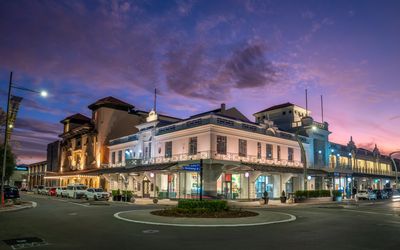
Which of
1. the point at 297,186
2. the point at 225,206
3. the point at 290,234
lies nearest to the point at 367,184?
the point at 297,186

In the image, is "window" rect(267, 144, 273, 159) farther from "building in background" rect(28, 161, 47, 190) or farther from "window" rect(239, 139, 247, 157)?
"building in background" rect(28, 161, 47, 190)

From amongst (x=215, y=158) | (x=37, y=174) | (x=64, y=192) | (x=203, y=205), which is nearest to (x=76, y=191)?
(x=64, y=192)

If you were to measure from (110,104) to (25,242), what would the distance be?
189ft

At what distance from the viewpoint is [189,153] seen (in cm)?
4269

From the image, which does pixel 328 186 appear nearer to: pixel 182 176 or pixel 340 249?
pixel 182 176

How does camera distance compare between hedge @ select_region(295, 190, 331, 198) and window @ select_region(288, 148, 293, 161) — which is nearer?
hedge @ select_region(295, 190, 331, 198)

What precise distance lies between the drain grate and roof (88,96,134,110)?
5637cm

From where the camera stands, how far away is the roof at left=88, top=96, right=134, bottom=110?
67.2m

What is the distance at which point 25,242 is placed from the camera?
38.5 feet

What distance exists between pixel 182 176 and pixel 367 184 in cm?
4970

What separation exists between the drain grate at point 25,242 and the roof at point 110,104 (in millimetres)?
56373

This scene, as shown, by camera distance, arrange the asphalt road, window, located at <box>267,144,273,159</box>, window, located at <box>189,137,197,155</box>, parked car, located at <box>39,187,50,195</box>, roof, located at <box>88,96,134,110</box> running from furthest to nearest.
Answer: roof, located at <box>88,96,134,110</box> < parked car, located at <box>39,187,50,195</box> < window, located at <box>267,144,273,159</box> < window, located at <box>189,137,197,155</box> < the asphalt road

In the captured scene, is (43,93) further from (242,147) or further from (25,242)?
(242,147)

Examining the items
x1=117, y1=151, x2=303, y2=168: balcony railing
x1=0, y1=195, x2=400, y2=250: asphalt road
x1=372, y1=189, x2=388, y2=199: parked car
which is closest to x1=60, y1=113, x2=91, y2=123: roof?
x1=117, y1=151, x2=303, y2=168: balcony railing
